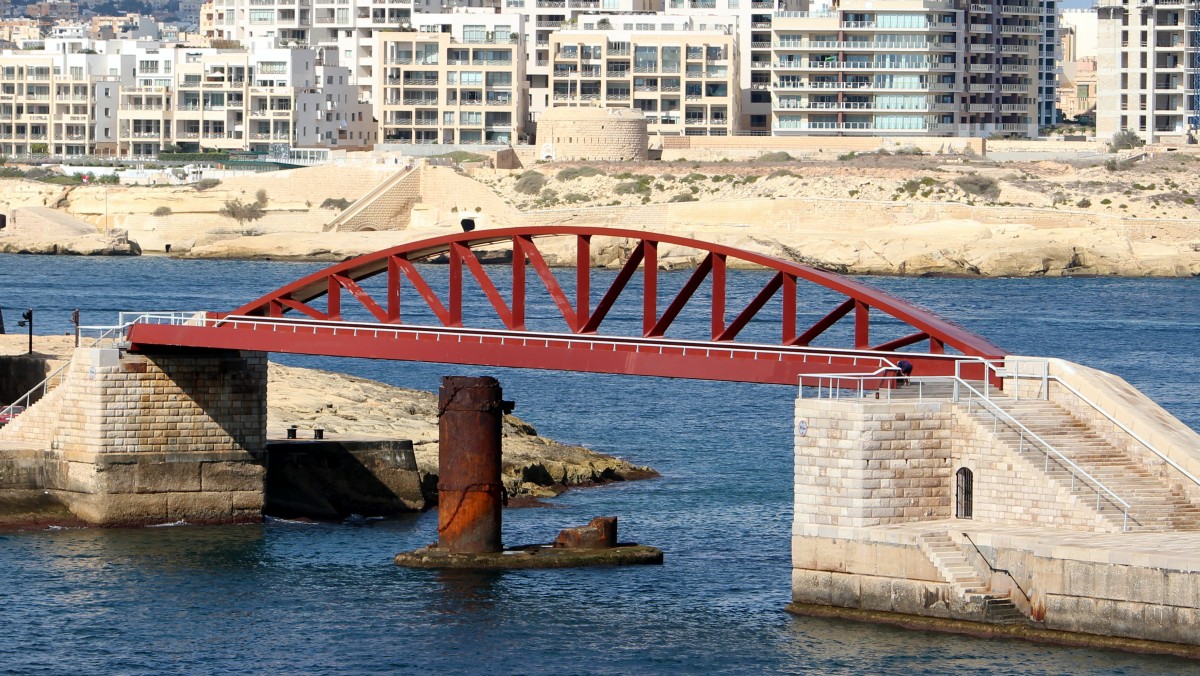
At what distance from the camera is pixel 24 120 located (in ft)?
600

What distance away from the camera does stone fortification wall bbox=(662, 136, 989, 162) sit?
160625 mm

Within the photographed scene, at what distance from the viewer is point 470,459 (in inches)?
1671

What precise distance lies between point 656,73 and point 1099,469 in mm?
133330

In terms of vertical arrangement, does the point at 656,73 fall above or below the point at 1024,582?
above

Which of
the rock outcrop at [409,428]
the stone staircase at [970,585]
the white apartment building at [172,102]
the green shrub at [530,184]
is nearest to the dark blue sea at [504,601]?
the stone staircase at [970,585]

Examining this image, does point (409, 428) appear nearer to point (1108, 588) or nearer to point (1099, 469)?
point (1099, 469)

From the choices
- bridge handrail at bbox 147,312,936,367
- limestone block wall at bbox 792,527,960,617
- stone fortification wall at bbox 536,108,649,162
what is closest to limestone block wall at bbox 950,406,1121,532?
limestone block wall at bbox 792,527,960,617

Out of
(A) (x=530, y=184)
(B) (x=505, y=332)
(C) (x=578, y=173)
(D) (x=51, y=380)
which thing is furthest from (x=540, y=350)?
(C) (x=578, y=173)

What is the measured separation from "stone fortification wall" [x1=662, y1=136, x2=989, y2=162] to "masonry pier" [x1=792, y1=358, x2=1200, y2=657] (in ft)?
408

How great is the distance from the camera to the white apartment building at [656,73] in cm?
16525

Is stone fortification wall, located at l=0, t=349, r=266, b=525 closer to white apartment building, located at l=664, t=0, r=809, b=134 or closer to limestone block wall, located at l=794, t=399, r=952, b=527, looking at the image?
limestone block wall, located at l=794, t=399, r=952, b=527

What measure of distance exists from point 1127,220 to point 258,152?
227ft

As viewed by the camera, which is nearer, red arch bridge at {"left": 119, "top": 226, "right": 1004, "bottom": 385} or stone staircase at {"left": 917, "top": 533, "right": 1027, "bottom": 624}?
stone staircase at {"left": 917, "top": 533, "right": 1027, "bottom": 624}

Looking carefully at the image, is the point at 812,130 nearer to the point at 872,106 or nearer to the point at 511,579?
the point at 872,106
